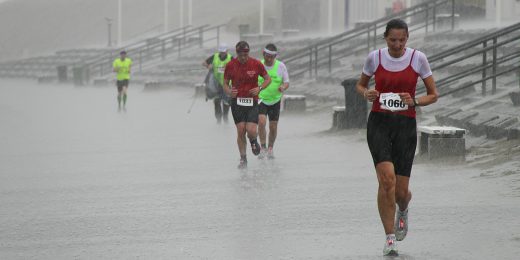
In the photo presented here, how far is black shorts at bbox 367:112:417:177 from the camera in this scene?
8.56 m

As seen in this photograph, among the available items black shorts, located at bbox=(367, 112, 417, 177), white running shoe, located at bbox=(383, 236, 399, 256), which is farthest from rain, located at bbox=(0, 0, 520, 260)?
black shorts, located at bbox=(367, 112, 417, 177)

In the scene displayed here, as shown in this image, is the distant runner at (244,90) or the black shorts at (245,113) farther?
the black shorts at (245,113)

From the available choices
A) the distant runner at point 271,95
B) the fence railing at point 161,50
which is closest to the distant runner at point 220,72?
the distant runner at point 271,95

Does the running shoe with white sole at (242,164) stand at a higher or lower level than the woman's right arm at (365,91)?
lower

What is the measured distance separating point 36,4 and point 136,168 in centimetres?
11560

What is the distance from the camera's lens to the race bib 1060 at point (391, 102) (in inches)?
334

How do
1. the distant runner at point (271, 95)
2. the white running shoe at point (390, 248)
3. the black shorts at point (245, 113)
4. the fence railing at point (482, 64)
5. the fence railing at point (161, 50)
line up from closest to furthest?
the white running shoe at point (390, 248)
the black shorts at point (245, 113)
the distant runner at point (271, 95)
the fence railing at point (482, 64)
the fence railing at point (161, 50)

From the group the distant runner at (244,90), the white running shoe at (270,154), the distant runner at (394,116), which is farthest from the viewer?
the white running shoe at (270,154)

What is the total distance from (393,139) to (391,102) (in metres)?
0.29

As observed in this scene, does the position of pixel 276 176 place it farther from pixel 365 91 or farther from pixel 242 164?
pixel 365 91

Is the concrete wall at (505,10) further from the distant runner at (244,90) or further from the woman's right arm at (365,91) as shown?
the woman's right arm at (365,91)

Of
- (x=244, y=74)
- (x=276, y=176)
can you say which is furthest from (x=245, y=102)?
(x=276, y=176)

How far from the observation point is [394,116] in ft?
28.2

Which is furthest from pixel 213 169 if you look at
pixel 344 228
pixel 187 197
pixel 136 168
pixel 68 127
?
pixel 68 127
